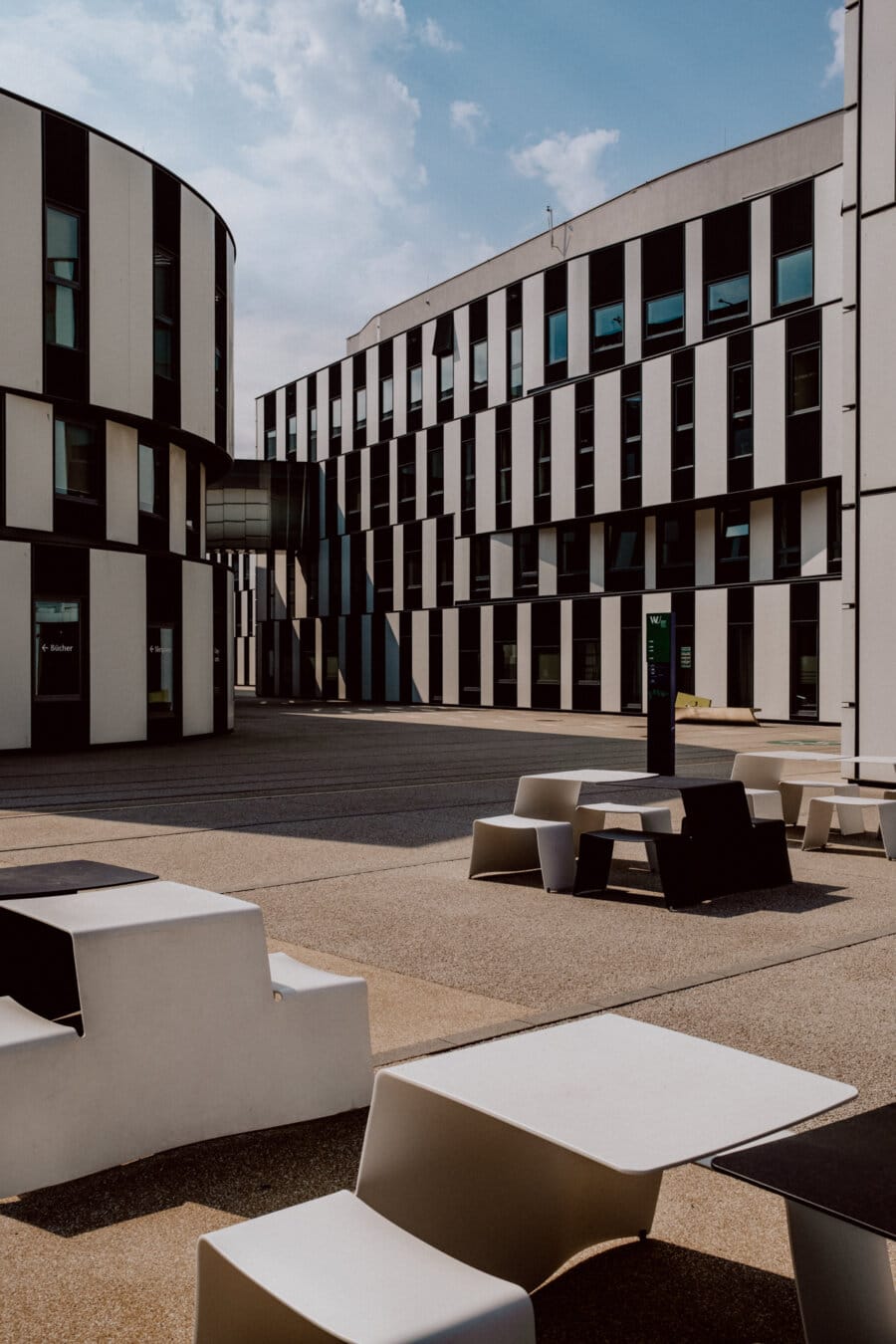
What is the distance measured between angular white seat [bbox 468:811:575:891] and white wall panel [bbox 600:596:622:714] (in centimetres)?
3120

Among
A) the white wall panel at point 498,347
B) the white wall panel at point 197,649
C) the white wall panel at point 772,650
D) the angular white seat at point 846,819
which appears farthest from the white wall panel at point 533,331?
the angular white seat at point 846,819

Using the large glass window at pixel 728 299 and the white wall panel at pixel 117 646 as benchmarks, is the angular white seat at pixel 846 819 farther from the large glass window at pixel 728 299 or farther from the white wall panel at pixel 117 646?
the large glass window at pixel 728 299

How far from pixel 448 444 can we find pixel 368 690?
11767 millimetres

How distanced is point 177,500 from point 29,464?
4.45m

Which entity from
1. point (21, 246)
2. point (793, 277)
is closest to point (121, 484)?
point (21, 246)

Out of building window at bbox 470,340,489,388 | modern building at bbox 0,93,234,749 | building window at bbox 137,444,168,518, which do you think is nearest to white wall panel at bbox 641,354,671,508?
building window at bbox 470,340,489,388

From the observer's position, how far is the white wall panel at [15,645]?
865 inches

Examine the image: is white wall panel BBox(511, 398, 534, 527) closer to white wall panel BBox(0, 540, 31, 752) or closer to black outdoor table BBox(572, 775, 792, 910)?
white wall panel BBox(0, 540, 31, 752)

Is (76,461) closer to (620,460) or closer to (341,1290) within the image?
(620,460)

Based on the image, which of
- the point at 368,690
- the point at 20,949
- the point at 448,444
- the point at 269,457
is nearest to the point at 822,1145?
the point at 20,949

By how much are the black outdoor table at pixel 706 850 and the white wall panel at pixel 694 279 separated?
31365mm

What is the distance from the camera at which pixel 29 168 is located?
2195cm

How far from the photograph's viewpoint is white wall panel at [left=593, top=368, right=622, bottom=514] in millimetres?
40500

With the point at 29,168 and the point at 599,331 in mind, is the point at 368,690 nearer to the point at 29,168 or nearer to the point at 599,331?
the point at 599,331
